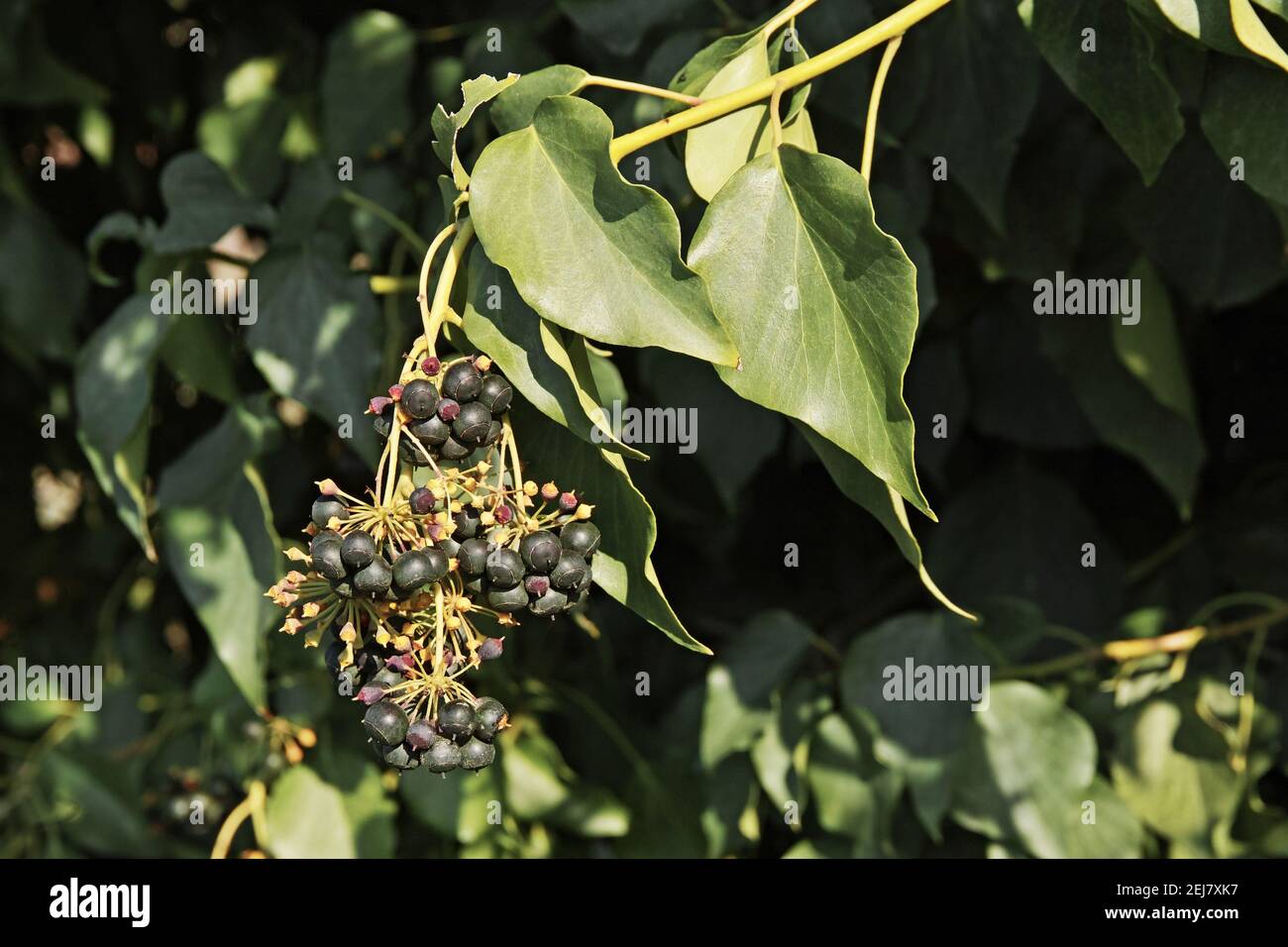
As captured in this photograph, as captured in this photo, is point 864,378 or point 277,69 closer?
point 864,378

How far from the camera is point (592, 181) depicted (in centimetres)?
62

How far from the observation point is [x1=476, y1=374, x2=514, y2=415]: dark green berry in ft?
2.03

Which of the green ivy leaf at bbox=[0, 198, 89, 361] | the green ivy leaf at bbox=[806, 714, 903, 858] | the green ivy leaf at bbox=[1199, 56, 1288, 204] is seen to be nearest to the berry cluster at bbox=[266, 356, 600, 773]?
the green ivy leaf at bbox=[1199, 56, 1288, 204]

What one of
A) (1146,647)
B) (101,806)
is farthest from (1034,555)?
(101,806)

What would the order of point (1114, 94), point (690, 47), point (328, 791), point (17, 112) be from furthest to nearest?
point (17, 112)
point (328, 791)
point (690, 47)
point (1114, 94)

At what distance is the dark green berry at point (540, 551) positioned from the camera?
1.98ft

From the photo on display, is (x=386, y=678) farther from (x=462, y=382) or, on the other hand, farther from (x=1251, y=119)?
(x=1251, y=119)

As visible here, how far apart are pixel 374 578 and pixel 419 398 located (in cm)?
8

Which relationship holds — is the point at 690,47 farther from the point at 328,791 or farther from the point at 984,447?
the point at 328,791

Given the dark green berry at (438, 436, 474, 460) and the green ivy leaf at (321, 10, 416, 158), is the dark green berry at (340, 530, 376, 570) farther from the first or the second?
the green ivy leaf at (321, 10, 416, 158)

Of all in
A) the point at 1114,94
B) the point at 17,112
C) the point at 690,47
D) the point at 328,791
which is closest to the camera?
the point at 1114,94

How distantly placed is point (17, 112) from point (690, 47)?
3.26 feet

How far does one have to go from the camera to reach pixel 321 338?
3.34ft

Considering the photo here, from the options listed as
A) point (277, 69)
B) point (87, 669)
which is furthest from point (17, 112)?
point (87, 669)
